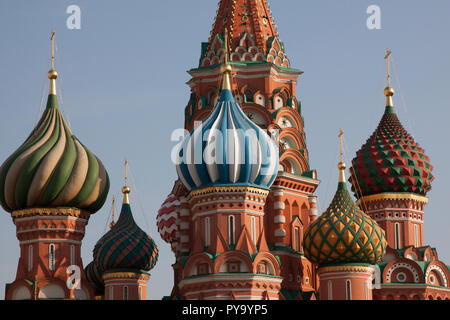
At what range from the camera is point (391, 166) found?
148 feet

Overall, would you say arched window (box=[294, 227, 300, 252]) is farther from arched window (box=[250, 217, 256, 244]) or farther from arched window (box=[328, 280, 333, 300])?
arched window (box=[250, 217, 256, 244])

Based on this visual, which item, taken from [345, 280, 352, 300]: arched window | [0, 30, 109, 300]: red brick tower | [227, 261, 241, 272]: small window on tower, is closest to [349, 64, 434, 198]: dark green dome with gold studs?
[345, 280, 352, 300]: arched window

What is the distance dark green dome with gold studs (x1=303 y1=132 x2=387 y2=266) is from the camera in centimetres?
4047

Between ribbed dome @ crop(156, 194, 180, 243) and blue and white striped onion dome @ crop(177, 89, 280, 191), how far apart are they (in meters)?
6.96

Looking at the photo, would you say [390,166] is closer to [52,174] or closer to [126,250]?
[126,250]

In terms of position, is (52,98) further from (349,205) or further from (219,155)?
(349,205)

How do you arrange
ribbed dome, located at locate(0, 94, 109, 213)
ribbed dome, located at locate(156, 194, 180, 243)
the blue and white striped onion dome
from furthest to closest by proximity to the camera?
ribbed dome, located at locate(156, 194, 180, 243) < ribbed dome, located at locate(0, 94, 109, 213) < the blue and white striped onion dome

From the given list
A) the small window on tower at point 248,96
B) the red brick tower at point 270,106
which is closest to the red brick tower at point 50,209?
the red brick tower at point 270,106

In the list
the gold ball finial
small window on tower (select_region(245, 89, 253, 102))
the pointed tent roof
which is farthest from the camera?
the pointed tent roof

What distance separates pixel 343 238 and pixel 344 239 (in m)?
0.04

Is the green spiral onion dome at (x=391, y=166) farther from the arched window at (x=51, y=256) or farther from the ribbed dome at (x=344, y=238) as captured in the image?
the arched window at (x=51, y=256)

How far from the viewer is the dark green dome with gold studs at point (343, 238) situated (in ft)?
133
